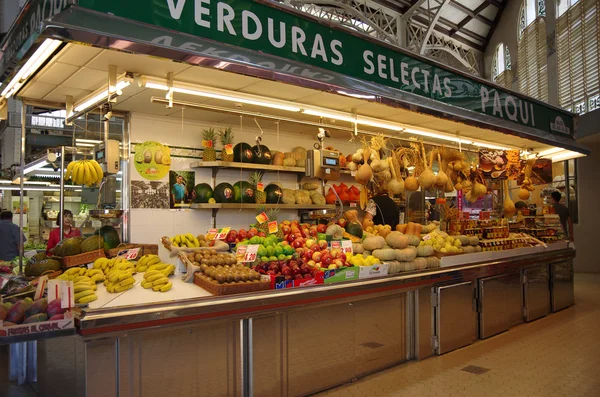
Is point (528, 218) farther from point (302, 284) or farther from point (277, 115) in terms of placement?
point (302, 284)

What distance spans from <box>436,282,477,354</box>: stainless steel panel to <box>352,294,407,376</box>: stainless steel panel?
1.77 ft

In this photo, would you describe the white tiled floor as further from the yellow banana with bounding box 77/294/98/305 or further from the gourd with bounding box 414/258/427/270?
the yellow banana with bounding box 77/294/98/305

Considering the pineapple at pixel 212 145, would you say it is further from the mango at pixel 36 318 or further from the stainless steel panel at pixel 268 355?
the mango at pixel 36 318

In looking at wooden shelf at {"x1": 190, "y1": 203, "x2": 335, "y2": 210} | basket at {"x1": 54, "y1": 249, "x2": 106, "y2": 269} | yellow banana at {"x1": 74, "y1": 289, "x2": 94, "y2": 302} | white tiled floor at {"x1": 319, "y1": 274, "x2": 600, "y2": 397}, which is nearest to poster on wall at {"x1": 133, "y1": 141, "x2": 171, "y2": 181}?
wooden shelf at {"x1": 190, "y1": 203, "x2": 335, "y2": 210}

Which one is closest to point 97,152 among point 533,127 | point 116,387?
point 116,387

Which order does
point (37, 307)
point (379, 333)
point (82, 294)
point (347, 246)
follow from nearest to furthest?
point (37, 307), point (82, 294), point (379, 333), point (347, 246)

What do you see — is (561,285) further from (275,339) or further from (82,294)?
(82,294)

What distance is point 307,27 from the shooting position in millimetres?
3514

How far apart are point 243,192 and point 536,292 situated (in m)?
4.66

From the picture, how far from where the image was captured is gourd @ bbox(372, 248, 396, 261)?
193 inches

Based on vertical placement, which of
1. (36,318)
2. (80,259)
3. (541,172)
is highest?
(541,172)

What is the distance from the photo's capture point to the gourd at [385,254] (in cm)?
490

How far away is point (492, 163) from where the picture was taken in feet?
23.3

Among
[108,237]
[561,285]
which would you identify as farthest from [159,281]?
[561,285]
